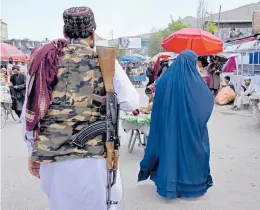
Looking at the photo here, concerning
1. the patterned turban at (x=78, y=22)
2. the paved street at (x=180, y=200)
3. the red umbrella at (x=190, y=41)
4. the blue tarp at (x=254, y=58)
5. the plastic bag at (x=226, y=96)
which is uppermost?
the patterned turban at (x=78, y=22)

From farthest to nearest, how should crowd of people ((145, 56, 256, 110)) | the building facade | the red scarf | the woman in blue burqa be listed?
the building facade < crowd of people ((145, 56, 256, 110)) < the woman in blue burqa < the red scarf

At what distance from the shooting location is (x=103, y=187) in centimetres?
202

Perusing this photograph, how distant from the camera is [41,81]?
6.16 ft

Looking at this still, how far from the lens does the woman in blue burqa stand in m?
3.52

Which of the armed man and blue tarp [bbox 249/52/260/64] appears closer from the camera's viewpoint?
the armed man

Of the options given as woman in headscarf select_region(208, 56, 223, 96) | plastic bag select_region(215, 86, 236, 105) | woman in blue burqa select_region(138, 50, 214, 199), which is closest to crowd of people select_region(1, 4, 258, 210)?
woman in blue burqa select_region(138, 50, 214, 199)

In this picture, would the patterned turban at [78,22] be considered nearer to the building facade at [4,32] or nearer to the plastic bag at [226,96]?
the plastic bag at [226,96]

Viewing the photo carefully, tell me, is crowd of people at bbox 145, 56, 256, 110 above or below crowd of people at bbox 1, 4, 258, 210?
below

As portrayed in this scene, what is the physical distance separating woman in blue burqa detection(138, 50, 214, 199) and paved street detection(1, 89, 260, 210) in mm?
216

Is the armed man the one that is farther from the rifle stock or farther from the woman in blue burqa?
the woman in blue burqa

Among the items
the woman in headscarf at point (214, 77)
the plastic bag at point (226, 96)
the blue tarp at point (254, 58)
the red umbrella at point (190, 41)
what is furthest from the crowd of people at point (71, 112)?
the woman in headscarf at point (214, 77)

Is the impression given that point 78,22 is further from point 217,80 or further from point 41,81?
point 217,80

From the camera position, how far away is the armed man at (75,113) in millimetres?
1892

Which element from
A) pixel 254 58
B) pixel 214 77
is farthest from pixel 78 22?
pixel 214 77
